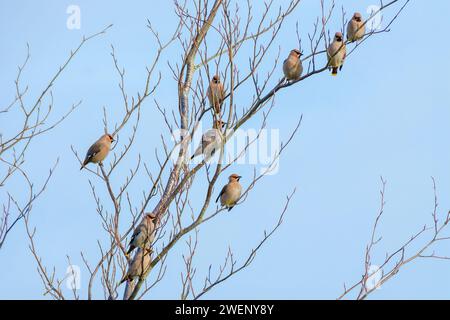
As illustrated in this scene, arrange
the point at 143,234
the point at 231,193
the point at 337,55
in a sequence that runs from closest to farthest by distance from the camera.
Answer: the point at 143,234, the point at 231,193, the point at 337,55

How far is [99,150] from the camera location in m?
9.79

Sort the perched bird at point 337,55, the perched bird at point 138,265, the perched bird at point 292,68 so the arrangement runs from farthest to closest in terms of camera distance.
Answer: the perched bird at point 337,55 < the perched bird at point 292,68 < the perched bird at point 138,265

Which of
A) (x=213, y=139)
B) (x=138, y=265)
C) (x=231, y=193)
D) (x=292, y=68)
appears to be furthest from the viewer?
(x=292, y=68)

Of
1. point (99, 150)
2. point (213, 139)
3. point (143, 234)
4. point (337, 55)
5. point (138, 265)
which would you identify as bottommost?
point (138, 265)

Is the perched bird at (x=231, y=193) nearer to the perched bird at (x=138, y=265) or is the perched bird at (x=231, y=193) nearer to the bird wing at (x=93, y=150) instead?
the bird wing at (x=93, y=150)

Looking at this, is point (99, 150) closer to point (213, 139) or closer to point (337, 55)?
point (213, 139)

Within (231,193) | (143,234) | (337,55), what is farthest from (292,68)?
(143,234)

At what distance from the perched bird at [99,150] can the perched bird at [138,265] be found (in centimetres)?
208

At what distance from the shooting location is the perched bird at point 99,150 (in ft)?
32.0

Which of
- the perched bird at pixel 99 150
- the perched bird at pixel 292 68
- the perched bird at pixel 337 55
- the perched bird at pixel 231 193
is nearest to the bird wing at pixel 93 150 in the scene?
the perched bird at pixel 99 150

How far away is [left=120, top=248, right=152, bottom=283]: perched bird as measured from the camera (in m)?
7.16

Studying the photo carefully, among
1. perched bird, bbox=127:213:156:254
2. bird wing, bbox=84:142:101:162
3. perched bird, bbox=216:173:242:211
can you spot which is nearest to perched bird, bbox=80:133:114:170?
bird wing, bbox=84:142:101:162

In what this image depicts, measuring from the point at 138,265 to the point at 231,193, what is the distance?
191cm
